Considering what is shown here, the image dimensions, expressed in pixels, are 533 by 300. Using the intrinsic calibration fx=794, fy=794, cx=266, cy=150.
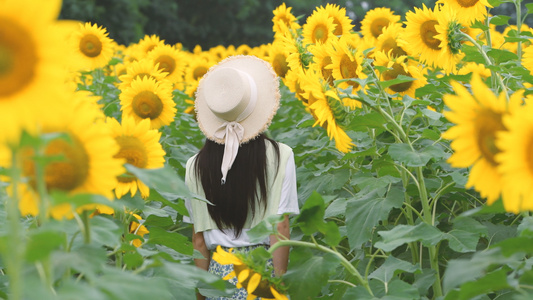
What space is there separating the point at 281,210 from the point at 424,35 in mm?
1204

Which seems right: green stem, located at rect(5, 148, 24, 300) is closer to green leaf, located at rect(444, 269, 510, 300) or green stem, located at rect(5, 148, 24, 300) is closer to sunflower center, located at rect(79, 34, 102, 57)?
green leaf, located at rect(444, 269, 510, 300)

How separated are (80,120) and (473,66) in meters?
3.05

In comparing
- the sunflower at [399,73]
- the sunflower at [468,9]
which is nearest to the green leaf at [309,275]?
the sunflower at [399,73]

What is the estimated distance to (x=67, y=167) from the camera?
1.60 metres

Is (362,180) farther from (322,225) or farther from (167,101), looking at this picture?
(167,101)

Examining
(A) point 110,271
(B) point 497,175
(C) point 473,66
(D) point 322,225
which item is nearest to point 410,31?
(C) point 473,66

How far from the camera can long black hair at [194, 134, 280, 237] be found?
3236 mm

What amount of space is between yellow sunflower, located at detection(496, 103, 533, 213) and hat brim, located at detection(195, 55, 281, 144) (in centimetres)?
193

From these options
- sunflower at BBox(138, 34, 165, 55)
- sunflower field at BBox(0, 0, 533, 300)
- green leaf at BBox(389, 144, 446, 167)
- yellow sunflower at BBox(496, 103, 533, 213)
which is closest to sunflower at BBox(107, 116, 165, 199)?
sunflower field at BBox(0, 0, 533, 300)

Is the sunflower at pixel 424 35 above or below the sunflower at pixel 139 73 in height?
above

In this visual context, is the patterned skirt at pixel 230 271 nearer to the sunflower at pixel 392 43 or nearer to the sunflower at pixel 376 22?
the sunflower at pixel 392 43

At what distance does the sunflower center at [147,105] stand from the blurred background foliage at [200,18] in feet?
53.1

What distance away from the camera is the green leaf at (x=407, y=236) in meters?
2.20

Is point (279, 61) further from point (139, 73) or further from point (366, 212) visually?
point (366, 212)
